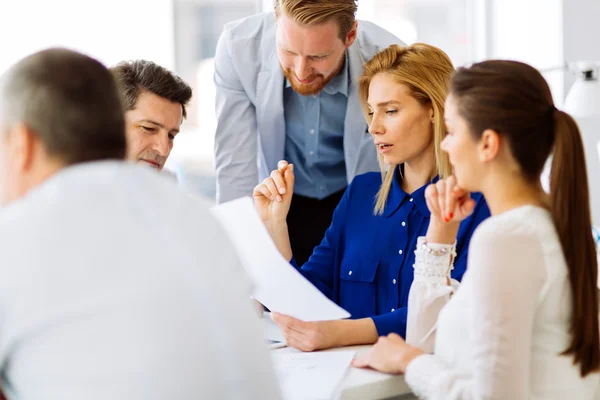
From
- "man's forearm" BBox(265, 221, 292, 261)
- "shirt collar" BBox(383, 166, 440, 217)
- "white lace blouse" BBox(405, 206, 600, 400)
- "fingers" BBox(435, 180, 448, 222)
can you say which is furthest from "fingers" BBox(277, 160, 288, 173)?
"white lace blouse" BBox(405, 206, 600, 400)

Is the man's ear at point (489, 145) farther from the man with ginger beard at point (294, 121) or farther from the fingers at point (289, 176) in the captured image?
the man with ginger beard at point (294, 121)

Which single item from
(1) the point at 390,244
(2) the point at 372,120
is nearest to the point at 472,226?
(1) the point at 390,244

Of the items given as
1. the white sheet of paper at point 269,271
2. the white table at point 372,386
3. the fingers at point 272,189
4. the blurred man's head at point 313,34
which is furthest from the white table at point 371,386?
the blurred man's head at point 313,34

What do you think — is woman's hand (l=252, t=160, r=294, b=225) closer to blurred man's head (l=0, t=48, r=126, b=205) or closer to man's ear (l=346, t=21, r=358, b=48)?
man's ear (l=346, t=21, r=358, b=48)

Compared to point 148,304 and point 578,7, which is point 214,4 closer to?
point 578,7

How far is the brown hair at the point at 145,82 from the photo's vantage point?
1.96 metres

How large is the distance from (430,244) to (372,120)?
46 cm

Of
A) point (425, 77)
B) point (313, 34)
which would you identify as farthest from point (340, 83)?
point (425, 77)

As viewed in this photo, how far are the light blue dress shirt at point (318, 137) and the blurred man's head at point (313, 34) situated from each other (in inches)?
5.9

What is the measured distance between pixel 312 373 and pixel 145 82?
935mm

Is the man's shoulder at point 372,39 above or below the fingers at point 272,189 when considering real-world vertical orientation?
above

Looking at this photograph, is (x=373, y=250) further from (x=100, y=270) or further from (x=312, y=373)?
(x=100, y=270)

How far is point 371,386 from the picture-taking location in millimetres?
1345

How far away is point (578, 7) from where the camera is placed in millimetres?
3594
